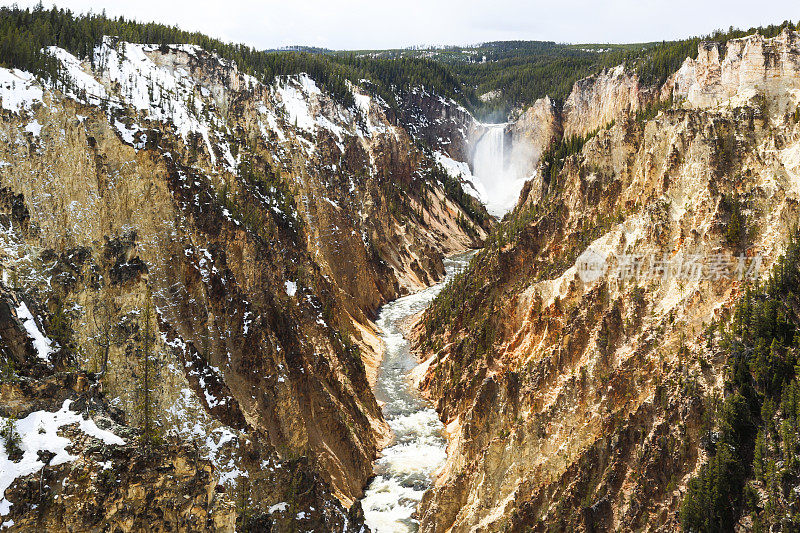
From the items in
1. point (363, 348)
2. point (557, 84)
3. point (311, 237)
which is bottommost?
point (363, 348)

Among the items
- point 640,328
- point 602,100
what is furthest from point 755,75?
point 602,100

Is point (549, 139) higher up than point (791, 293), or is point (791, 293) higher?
point (549, 139)

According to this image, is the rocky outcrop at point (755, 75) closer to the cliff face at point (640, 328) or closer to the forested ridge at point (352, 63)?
the cliff face at point (640, 328)

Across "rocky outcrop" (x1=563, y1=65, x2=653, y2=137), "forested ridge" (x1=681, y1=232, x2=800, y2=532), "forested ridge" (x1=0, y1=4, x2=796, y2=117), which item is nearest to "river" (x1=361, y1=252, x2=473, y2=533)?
"forested ridge" (x1=681, y1=232, x2=800, y2=532)

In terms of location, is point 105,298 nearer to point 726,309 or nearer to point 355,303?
point 726,309

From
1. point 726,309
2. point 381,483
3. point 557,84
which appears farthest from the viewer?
point 557,84

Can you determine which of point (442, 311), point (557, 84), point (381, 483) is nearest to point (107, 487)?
point (381, 483)

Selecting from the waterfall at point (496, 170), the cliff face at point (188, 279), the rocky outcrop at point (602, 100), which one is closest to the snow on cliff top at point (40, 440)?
the cliff face at point (188, 279)

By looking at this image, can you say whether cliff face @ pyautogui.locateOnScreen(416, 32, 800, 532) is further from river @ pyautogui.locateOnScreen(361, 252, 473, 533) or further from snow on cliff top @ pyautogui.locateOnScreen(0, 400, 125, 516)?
snow on cliff top @ pyautogui.locateOnScreen(0, 400, 125, 516)

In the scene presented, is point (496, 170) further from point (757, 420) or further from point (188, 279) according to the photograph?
point (757, 420)
